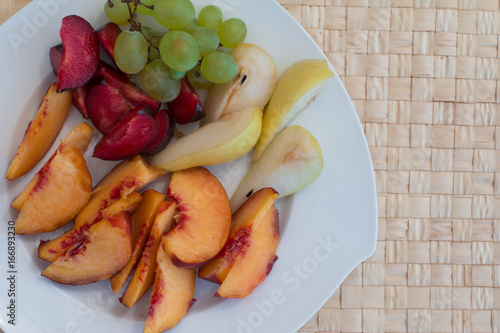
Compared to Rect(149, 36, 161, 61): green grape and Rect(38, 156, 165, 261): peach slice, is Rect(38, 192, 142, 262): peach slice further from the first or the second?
Rect(149, 36, 161, 61): green grape

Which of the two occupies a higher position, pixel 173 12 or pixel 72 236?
pixel 173 12

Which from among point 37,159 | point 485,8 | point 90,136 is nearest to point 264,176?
point 90,136

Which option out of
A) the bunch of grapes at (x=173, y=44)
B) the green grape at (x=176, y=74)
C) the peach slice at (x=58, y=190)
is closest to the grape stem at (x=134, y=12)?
the bunch of grapes at (x=173, y=44)

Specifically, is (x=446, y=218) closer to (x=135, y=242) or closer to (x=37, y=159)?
(x=135, y=242)

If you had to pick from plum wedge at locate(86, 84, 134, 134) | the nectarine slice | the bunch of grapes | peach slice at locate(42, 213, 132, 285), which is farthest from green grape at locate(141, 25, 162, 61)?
peach slice at locate(42, 213, 132, 285)

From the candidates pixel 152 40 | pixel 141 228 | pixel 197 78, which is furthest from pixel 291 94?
pixel 141 228

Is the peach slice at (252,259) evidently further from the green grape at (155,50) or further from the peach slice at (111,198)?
the green grape at (155,50)

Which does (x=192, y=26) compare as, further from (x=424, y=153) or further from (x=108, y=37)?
(x=424, y=153)
